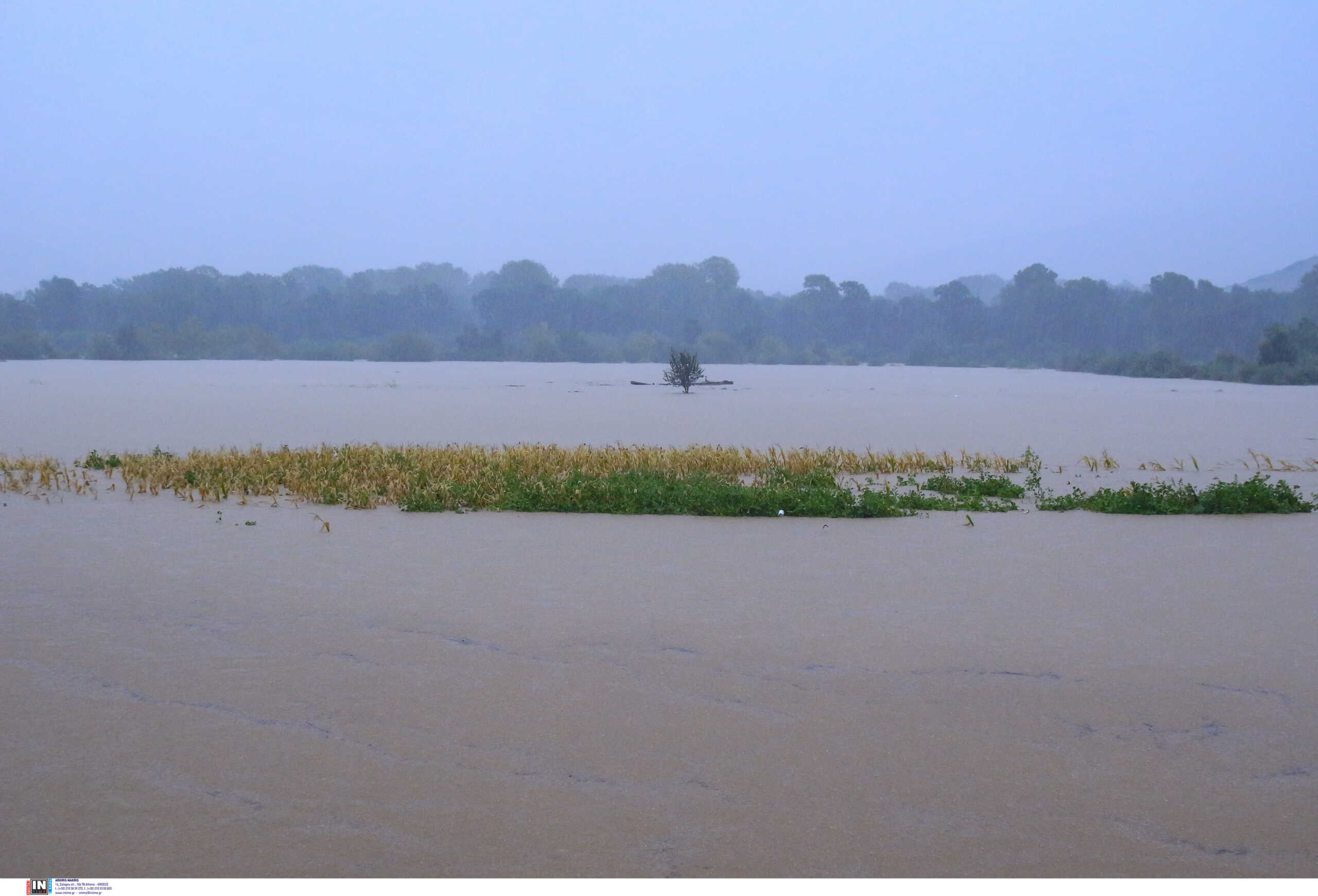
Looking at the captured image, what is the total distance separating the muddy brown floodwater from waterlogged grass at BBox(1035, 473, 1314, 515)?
251 millimetres

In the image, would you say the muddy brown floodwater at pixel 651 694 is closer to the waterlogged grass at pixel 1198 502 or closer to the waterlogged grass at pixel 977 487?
the waterlogged grass at pixel 1198 502

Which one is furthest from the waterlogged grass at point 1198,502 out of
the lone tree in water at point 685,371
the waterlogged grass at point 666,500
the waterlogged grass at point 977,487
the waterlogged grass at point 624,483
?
the lone tree in water at point 685,371

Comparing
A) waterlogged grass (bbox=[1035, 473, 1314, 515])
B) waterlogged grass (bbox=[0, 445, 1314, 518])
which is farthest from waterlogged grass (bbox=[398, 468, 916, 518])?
waterlogged grass (bbox=[1035, 473, 1314, 515])

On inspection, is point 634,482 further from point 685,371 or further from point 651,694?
point 685,371

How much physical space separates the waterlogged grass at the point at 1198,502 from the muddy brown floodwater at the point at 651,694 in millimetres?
251

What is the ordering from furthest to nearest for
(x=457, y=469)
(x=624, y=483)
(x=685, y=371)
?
(x=685, y=371), (x=457, y=469), (x=624, y=483)

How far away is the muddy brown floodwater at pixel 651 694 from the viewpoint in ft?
10.3

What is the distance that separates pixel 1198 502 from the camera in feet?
28.5

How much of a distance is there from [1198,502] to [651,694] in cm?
610

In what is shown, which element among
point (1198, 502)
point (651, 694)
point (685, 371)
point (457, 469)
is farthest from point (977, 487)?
point (685, 371)

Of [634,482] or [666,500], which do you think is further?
[634,482]

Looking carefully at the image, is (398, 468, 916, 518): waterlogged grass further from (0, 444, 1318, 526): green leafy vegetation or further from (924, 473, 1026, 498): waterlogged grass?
(924, 473, 1026, 498): waterlogged grass

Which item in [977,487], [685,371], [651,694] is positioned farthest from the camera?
[685,371]

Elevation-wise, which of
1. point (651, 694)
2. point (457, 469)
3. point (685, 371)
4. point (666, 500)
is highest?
point (685, 371)
